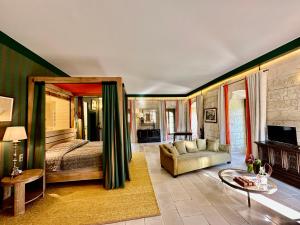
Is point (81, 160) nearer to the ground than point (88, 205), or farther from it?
farther from it

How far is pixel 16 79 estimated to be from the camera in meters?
2.94

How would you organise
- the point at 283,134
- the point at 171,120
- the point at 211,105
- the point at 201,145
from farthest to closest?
1. the point at 171,120
2. the point at 211,105
3. the point at 201,145
4. the point at 283,134

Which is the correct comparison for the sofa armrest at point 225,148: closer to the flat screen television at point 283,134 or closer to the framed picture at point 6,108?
the flat screen television at point 283,134

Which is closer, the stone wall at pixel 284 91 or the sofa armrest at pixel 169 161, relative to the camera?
the stone wall at pixel 284 91

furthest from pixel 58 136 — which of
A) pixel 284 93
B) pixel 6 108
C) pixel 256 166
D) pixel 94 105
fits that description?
pixel 284 93

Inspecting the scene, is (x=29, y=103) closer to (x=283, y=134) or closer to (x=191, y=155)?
(x=191, y=155)

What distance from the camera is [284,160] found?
336 cm

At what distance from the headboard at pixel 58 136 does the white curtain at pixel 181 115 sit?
6130mm

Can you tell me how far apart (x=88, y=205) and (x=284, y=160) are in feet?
13.2

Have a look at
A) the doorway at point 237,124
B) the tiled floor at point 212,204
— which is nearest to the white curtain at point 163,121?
the doorway at point 237,124

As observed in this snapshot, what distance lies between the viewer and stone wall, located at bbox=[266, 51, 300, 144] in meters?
3.33

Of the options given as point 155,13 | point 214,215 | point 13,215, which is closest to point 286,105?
point 214,215

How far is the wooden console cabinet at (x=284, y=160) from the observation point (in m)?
3.12

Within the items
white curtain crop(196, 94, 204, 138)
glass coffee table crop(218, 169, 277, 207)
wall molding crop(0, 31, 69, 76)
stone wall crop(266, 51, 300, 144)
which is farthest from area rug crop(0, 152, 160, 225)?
white curtain crop(196, 94, 204, 138)
